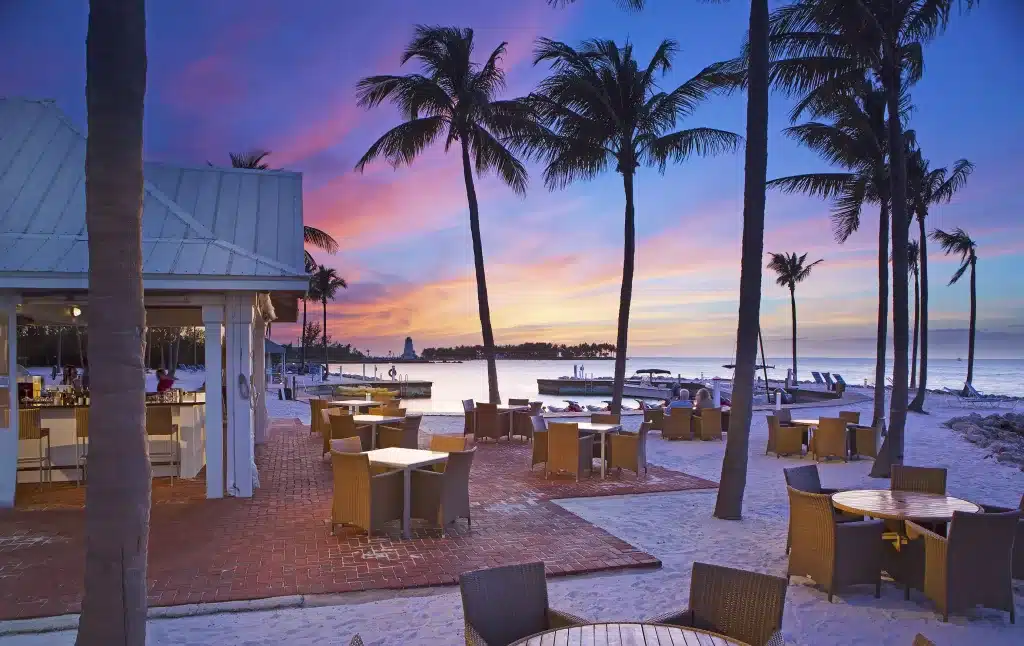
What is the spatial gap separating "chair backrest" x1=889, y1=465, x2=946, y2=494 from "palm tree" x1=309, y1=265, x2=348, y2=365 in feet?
148

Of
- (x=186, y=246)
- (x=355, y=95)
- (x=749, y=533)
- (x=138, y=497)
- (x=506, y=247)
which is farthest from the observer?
(x=506, y=247)

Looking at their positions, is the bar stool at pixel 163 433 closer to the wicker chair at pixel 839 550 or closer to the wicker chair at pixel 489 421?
the wicker chair at pixel 489 421

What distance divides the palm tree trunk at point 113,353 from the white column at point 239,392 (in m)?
5.27

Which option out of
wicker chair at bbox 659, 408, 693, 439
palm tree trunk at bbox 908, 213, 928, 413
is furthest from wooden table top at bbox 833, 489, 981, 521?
palm tree trunk at bbox 908, 213, 928, 413

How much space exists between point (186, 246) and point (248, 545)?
11.7 feet

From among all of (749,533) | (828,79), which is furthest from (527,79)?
(749,533)

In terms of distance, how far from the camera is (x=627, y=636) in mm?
2551

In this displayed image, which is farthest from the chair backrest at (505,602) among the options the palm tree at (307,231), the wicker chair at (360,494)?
the palm tree at (307,231)

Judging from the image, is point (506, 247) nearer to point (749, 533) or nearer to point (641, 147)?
point (641, 147)

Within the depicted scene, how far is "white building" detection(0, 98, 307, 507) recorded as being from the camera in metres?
7.11

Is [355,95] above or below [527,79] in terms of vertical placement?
below

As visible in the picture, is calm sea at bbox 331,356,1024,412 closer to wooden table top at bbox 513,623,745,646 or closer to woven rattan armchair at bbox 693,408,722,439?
woven rattan armchair at bbox 693,408,722,439

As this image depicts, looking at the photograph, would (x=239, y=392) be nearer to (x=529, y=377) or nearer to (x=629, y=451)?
(x=629, y=451)

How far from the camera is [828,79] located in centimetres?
1021
